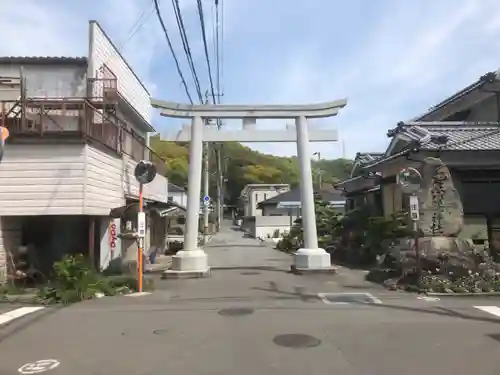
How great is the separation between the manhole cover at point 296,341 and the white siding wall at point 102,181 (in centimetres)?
722

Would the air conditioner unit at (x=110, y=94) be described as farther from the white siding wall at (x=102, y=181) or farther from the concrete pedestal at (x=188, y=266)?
the concrete pedestal at (x=188, y=266)

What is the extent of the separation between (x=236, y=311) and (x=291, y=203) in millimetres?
37071

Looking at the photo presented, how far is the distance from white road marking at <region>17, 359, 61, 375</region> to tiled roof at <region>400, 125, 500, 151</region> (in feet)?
43.2

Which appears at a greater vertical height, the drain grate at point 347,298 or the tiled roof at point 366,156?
the tiled roof at point 366,156

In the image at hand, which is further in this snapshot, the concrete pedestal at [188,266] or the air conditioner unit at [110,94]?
the air conditioner unit at [110,94]

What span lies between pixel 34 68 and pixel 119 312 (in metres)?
11.0

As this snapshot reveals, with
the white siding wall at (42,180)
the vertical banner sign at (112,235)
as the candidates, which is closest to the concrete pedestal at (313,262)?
the vertical banner sign at (112,235)

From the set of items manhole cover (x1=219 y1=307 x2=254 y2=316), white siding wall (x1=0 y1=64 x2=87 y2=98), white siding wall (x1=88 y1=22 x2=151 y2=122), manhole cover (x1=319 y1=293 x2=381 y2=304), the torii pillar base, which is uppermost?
white siding wall (x1=88 y1=22 x2=151 y2=122)

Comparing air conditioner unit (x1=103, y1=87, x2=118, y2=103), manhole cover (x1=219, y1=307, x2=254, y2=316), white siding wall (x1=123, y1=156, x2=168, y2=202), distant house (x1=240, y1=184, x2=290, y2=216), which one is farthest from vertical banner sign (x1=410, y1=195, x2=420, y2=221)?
distant house (x1=240, y1=184, x2=290, y2=216)

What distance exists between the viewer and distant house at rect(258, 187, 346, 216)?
44.5 metres

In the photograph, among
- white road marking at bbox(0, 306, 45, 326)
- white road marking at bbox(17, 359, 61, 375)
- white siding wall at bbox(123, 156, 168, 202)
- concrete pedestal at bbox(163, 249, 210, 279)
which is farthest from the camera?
white siding wall at bbox(123, 156, 168, 202)

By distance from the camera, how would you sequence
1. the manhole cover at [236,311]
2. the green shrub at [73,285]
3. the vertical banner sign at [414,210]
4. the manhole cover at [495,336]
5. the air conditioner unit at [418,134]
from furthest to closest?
the air conditioner unit at [418,134]
the vertical banner sign at [414,210]
the green shrub at [73,285]
the manhole cover at [236,311]
the manhole cover at [495,336]

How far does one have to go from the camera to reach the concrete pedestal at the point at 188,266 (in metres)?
14.5

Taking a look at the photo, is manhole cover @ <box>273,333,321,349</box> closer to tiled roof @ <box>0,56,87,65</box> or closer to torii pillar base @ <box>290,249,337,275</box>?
torii pillar base @ <box>290,249,337,275</box>
